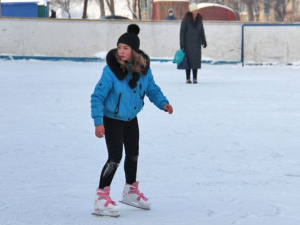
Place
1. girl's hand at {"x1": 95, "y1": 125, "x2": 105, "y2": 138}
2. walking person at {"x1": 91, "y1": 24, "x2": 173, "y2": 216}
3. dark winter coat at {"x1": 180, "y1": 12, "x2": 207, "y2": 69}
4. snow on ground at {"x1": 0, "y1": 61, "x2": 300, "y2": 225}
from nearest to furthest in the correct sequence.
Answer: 1. girl's hand at {"x1": 95, "y1": 125, "x2": 105, "y2": 138}
2. walking person at {"x1": 91, "y1": 24, "x2": 173, "y2": 216}
3. snow on ground at {"x1": 0, "y1": 61, "x2": 300, "y2": 225}
4. dark winter coat at {"x1": 180, "y1": 12, "x2": 207, "y2": 69}

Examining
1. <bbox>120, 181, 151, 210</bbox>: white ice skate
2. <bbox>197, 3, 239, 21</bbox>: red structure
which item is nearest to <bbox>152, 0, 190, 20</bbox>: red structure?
<bbox>197, 3, 239, 21</bbox>: red structure

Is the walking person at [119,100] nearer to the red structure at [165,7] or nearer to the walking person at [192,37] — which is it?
the walking person at [192,37]

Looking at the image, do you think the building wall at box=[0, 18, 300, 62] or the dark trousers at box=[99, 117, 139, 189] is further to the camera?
the building wall at box=[0, 18, 300, 62]

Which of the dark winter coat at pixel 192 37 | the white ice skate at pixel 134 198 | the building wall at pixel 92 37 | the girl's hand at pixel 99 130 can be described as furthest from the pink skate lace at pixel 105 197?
the building wall at pixel 92 37

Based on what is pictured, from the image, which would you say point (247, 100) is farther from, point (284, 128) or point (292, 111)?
point (284, 128)

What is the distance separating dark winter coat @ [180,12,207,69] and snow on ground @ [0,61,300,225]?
2028mm

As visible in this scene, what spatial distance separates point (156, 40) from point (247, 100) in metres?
12.0

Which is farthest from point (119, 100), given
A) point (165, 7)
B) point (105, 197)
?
point (165, 7)

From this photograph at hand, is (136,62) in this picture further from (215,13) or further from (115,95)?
(215,13)

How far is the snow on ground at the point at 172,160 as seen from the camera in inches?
196

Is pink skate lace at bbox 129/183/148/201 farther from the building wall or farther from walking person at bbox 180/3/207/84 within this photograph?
the building wall

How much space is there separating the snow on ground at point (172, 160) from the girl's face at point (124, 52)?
851mm

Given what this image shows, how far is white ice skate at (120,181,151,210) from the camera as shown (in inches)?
196

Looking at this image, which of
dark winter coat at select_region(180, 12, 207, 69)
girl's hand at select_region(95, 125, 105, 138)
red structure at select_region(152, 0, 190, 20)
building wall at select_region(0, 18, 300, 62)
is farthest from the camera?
red structure at select_region(152, 0, 190, 20)
